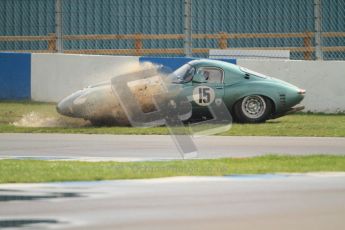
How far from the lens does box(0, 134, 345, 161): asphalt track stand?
→ 41.0 feet

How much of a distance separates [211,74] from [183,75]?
55 centimetres

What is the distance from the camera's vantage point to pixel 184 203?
336 inches

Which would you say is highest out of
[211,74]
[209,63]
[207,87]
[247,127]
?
[209,63]

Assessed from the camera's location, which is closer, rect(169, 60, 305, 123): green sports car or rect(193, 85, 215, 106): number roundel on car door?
rect(193, 85, 215, 106): number roundel on car door

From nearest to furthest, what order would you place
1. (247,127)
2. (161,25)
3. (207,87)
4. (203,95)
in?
(247,127) → (203,95) → (207,87) → (161,25)

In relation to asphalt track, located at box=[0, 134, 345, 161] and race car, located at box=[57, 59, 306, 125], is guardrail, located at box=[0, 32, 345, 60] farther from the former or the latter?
asphalt track, located at box=[0, 134, 345, 161]

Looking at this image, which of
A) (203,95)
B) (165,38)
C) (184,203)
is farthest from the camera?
(165,38)

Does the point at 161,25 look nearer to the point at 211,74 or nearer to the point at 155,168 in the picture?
the point at 211,74

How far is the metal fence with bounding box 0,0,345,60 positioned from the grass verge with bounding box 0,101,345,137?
294cm

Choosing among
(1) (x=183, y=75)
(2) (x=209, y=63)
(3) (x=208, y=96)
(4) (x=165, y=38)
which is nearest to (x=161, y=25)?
(4) (x=165, y=38)

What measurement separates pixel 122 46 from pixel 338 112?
792cm

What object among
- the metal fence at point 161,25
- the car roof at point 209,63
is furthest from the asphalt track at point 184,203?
the metal fence at point 161,25

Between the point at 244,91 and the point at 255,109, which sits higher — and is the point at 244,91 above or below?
above

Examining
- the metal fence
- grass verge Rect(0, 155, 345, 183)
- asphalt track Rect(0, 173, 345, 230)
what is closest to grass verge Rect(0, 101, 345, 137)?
the metal fence
